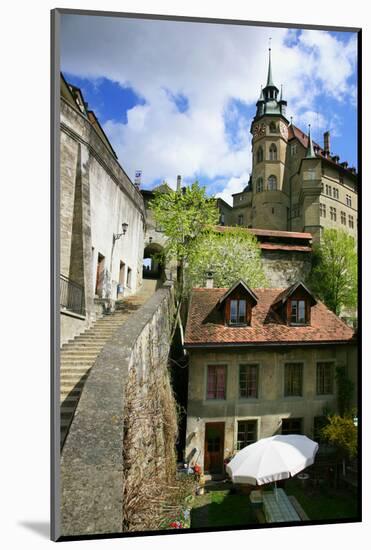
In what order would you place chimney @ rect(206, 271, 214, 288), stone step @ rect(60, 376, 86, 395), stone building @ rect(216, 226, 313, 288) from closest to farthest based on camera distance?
stone step @ rect(60, 376, 86, 395) → stone building @ rect(216, 226, 313, 288) → chimney @ rect(206, 271, 214, 288)

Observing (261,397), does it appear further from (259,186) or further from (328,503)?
(259,186)

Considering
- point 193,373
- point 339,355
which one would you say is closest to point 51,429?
point 193,373

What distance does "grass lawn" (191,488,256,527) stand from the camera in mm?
3273

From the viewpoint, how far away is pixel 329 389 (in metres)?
3.99

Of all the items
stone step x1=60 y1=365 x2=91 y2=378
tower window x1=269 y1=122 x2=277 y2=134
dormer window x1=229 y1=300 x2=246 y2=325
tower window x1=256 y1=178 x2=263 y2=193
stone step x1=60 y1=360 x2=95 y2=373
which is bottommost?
stone step x1=60 y1=365 x2=91 y2=378

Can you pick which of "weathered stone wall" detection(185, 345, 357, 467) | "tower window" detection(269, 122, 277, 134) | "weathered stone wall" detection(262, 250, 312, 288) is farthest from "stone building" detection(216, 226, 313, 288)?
"tower window" detection(269, 122, 277, 134)

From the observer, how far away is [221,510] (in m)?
3.41

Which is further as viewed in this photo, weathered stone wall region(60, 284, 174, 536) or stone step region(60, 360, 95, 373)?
stone step region(60, 360, 95, 373)

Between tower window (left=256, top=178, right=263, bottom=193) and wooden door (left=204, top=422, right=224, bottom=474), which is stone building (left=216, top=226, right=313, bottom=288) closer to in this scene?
tower window (left=256, top=178, right=263, bottom=193)

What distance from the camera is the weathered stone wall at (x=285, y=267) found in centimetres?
456

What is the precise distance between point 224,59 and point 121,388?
10.8ft

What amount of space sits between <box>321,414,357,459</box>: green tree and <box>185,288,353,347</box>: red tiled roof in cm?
98

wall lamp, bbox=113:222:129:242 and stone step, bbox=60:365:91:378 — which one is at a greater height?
wall lamp, bbox=113:222:129:242

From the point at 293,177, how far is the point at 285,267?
2.28 metres
